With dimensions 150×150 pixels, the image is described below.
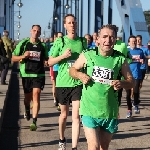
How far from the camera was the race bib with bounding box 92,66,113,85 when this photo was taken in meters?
5.62

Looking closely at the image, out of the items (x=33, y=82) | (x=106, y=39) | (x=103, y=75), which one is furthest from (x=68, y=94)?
(x=106, y=39)

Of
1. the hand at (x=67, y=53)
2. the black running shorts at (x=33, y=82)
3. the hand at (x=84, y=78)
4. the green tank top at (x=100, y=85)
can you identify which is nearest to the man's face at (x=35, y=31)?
the black running shorts at (x=33, y=82)

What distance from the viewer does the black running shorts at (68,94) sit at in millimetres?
7715

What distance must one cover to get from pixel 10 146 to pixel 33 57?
72.6 inches

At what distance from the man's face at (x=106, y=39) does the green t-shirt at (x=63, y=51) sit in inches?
84.3

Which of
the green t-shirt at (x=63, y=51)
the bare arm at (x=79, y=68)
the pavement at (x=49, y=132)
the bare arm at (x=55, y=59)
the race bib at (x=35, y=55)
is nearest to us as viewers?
the bare arm at (x=79, y=68)

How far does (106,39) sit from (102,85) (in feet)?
1.45

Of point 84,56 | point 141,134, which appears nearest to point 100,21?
point 141,134

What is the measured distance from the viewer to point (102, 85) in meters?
5.68

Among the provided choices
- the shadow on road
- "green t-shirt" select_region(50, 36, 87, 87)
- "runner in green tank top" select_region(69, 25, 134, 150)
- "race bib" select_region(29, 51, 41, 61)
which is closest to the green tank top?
"runner in green tank top" select_region(69, 25, 134, 150)

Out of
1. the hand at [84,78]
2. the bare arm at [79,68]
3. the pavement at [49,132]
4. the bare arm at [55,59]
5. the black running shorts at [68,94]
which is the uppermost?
the bare arm at [55,59]

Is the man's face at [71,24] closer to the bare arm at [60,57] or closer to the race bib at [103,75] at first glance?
the bare arm at [60,57]

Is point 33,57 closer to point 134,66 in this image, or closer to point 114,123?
point 134,66

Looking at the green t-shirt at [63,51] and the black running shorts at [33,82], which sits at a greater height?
the green t-shirt at [63,51]
